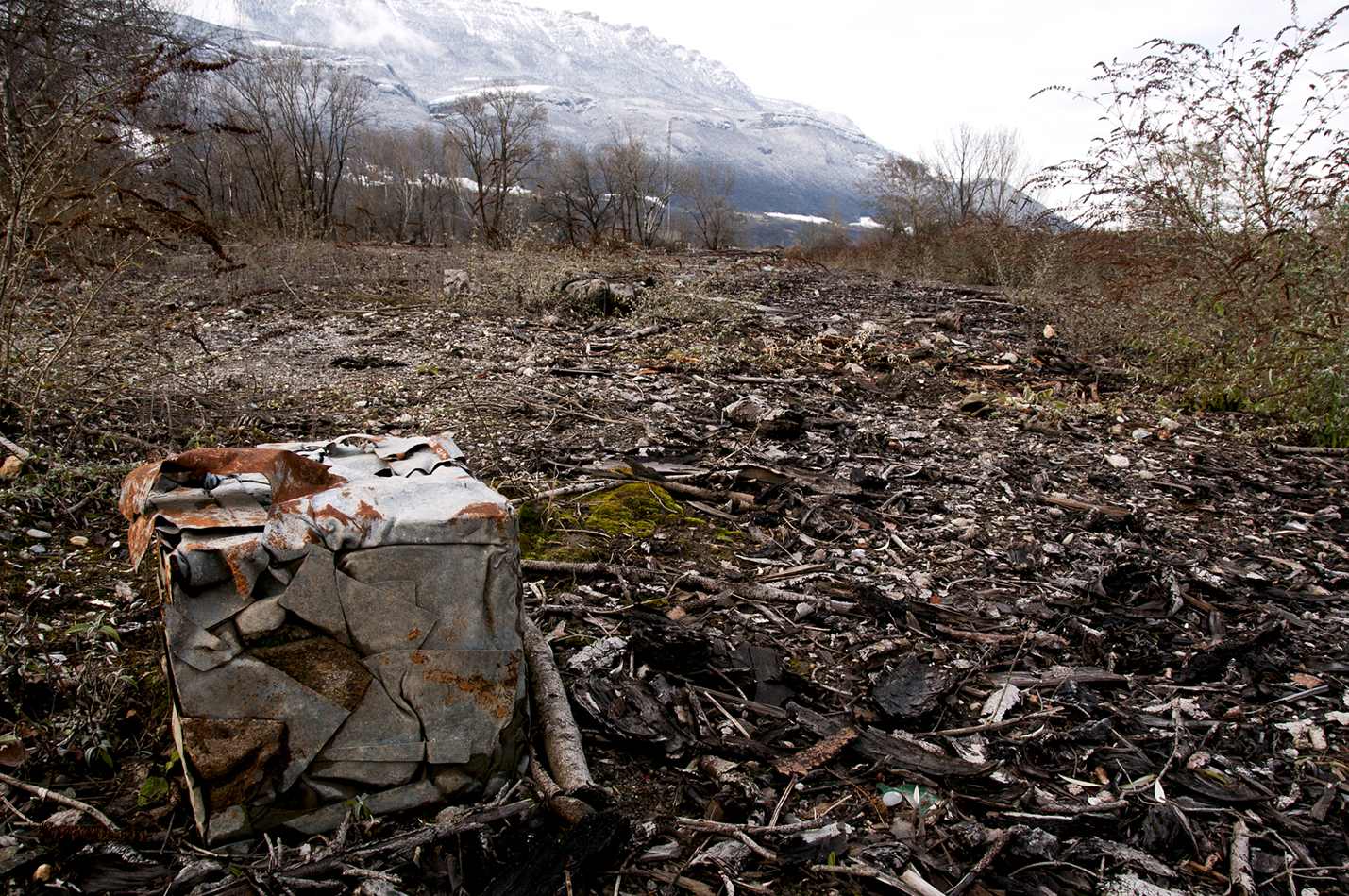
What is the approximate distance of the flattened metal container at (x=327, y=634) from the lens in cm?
147

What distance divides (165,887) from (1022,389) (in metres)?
7.09

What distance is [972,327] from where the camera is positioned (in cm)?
962

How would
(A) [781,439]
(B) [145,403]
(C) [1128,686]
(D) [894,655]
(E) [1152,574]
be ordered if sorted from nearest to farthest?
(C) [1128,686]
(D) [894,655]
(E) [1152,574]
(B) [145,403]
(A) [781,439]

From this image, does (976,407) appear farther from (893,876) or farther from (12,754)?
(12,754)

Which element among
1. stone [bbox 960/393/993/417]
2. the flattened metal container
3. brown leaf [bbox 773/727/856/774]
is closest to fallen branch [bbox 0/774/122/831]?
the flattened metal container

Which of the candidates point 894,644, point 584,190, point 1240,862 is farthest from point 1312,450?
point 584,190

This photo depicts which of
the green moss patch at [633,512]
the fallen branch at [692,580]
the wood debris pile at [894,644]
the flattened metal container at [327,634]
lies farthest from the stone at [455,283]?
the flattened metal container at [327,634]

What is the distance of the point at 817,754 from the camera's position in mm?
2029

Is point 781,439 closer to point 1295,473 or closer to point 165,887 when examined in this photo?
point 1295,473

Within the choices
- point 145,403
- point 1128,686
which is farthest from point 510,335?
point 1128,686

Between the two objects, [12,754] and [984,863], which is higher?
[12,754]

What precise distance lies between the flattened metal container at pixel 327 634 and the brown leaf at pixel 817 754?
2.60 feet

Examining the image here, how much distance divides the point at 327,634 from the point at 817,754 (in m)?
1.41

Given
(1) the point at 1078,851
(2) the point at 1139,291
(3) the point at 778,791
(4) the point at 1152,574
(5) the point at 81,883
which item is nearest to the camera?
(5) the point at 81,883
